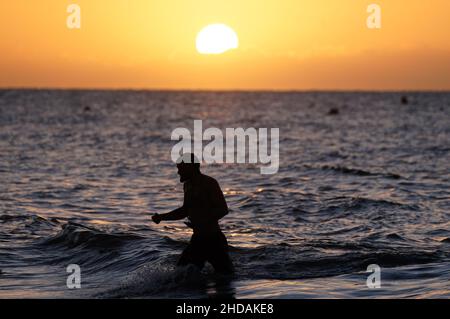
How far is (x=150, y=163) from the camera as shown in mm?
34188

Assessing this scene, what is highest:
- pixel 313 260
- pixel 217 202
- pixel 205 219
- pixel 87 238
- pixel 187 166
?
pixel 187 166

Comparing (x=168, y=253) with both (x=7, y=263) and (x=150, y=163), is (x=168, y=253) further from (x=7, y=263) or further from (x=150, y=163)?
(x=150, y=163)

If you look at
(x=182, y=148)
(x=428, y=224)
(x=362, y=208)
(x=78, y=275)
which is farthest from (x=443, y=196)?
(x=182, y=148)

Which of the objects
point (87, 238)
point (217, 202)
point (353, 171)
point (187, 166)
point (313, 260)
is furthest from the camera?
point (353, 171)

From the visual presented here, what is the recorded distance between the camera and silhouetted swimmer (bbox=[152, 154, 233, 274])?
10992mm

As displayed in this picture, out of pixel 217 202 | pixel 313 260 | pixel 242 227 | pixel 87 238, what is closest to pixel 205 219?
pixel 217 202

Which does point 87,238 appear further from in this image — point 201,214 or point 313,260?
point 201,214

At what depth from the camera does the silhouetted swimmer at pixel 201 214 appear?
1099 cm

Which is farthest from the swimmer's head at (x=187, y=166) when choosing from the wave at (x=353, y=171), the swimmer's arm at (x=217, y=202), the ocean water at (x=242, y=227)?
the wave at (x=353, y=171)

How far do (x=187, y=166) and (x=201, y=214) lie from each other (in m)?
0.76

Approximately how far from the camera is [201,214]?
1120 centimetres

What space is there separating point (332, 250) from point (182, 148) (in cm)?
3223

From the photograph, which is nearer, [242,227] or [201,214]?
[201,214]

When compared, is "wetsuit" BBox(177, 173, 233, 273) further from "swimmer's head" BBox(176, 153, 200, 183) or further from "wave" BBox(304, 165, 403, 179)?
"wave" BBox(304, 165, 403, 179)
